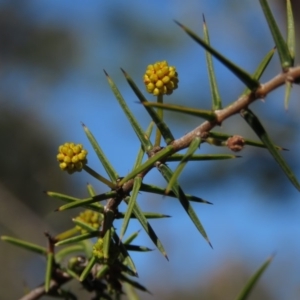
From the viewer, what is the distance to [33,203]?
14.7 ft

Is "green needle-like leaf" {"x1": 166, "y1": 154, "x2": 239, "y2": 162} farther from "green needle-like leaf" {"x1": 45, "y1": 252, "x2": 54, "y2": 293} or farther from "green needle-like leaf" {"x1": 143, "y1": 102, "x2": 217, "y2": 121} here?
"green needle-like leaf" {"x1": 45, "y1": 252, "x2": 54, "y2": 293}

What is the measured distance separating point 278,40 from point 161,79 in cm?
11

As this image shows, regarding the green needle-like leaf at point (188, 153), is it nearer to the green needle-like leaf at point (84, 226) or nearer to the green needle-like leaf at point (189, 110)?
the green needle-like leaf at point (189, 110)

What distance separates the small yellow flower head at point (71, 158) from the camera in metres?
0.37

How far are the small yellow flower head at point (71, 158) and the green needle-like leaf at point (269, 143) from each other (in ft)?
0.44

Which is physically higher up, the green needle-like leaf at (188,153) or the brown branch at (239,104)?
the brown branch at (239,104)

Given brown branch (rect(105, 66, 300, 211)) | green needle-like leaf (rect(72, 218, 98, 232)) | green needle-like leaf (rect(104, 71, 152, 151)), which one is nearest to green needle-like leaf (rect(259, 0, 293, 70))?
brown branch (rect(105, 66, 300, 211))

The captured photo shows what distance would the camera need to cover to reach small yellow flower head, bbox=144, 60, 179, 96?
363mm

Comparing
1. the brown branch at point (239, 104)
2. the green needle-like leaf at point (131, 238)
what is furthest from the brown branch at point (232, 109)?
the green needle-like leaf at point (131, 238)

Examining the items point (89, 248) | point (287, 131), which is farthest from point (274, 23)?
point (287, 131)

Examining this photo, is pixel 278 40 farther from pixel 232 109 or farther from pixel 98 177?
pixel 98 177

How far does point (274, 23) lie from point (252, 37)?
2715 mm

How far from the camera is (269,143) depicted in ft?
0.90

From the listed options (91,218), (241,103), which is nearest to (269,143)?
(241,103)
